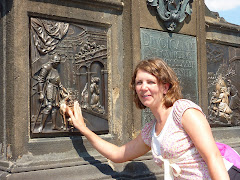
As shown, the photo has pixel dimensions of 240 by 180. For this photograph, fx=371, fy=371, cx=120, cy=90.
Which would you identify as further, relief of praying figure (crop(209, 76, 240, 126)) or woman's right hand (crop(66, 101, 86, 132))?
relief of praying figure (crop(209, 76, 240, 126))

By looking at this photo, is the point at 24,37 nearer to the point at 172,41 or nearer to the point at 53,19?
the point at 53,19

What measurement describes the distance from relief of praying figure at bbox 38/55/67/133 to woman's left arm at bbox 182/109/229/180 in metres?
1.89

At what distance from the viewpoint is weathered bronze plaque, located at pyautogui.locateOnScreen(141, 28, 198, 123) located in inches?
190

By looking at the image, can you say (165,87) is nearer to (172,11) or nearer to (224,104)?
(172,11)

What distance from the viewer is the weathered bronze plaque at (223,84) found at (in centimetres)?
594

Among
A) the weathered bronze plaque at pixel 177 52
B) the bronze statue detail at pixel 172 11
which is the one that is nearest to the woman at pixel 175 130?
the weathered bronze plaque at pixel 177 52

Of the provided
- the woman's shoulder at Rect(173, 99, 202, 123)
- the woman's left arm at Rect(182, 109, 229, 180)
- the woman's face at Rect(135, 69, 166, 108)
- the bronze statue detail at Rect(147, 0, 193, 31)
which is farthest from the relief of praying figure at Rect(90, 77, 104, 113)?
the woman's left arm at Rect(182, 109, 229, 180)

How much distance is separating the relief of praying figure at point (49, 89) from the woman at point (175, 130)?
1319 mm

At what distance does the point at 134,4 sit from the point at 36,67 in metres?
1.52

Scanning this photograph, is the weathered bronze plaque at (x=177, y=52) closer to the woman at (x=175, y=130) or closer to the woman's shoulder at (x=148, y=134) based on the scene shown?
the woman's shoulder at (x=148, y=134)

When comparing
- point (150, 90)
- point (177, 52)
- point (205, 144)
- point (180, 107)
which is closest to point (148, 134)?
point (150, 90)

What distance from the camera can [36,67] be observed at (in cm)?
400

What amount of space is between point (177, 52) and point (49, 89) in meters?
2.00

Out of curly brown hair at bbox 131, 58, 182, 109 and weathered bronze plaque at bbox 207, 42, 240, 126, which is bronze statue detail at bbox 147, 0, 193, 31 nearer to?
weathered bronze plaque at bbox 207, 42, 240, 126
